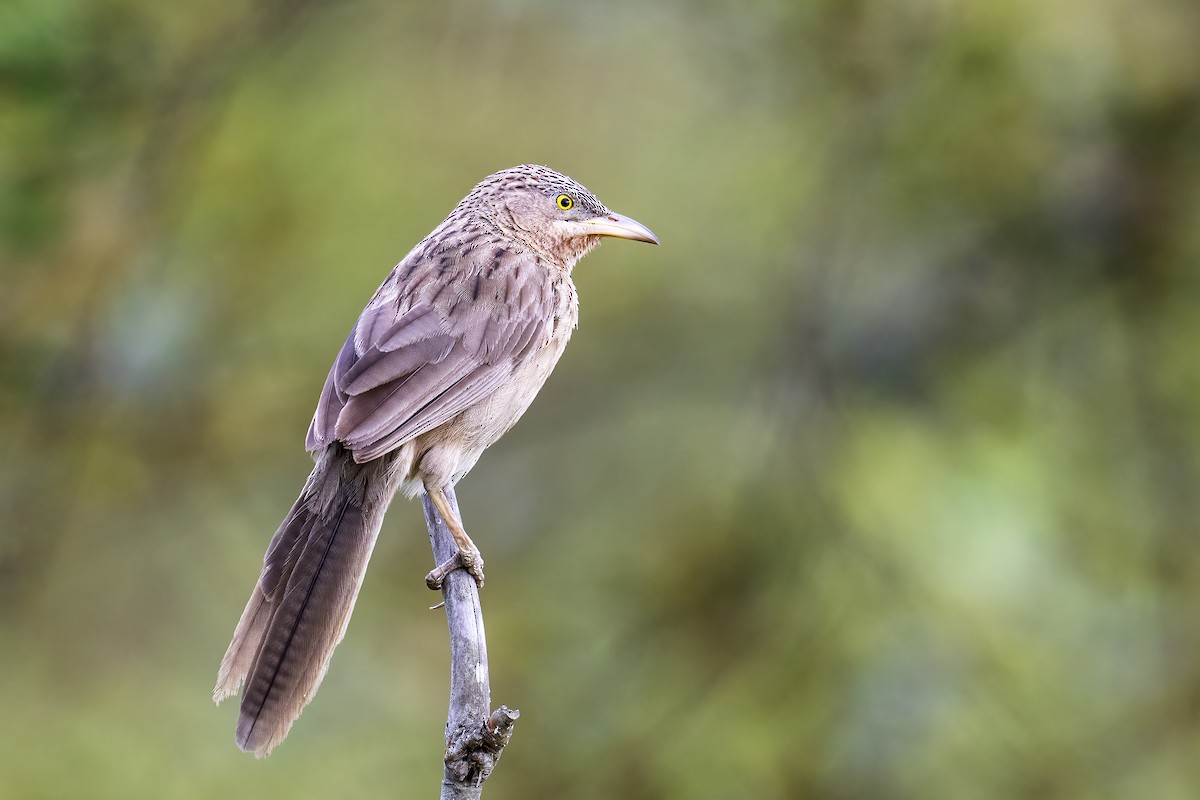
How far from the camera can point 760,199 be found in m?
8.80

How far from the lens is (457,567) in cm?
420

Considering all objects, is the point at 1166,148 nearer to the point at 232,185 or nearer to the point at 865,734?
the point at 865,734

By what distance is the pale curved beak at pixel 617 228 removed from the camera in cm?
511

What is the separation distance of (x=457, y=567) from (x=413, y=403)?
527 mm

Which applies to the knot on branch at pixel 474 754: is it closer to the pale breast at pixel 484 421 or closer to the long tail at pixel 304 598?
the long tail at pixel 304 598

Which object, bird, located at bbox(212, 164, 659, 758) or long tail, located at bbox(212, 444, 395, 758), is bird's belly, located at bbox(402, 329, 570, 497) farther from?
long tail, located at bbox(212, 444, 395, 758)

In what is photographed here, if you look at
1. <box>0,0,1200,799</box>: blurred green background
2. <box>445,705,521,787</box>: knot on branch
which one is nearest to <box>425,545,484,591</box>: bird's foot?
<box>445,705,521,787</box>: knot on branch

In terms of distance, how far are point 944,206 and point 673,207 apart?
65.1 inches

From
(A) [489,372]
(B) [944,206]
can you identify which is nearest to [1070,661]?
(B) [944,206]

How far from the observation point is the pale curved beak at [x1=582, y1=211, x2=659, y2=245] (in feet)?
16.8

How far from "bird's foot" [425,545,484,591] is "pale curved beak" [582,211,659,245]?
140 centimetres

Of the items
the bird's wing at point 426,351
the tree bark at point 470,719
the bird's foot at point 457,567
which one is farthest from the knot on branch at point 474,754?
the bird's wing at point 426,351

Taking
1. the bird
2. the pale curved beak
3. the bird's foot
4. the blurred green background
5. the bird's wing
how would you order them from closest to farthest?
the bird
the bird's foot
the bird's wing
the pale curved beak
the blurred green background

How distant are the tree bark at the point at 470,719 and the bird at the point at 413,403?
40cm
